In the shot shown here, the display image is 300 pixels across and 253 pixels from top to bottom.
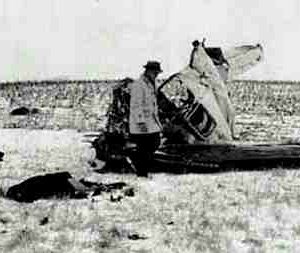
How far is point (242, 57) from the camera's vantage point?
59.3 ft

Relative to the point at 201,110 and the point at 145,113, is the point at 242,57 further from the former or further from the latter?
the point at 145,113

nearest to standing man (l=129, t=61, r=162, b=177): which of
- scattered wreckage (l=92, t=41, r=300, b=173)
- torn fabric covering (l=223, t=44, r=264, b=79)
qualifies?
scattered wreckage (l=92, t=41, r=300, b=173)

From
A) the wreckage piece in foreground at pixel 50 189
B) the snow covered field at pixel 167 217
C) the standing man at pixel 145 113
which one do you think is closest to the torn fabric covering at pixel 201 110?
the standing man at pixel 145 113

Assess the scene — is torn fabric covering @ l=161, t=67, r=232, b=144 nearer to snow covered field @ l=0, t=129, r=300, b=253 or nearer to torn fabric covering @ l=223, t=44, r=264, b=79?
torn fabric covering @ l=223, t=44, r=264, b=79

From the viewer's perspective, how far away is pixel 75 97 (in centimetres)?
2612

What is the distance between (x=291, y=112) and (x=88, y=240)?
15.9 metres

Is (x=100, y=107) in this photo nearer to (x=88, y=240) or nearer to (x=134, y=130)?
(x=134, y=130)

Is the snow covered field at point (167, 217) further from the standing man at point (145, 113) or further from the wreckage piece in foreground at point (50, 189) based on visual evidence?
the standing man at point (145, 113)

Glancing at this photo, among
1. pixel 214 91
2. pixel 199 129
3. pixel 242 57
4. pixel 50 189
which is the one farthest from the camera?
pixel 242 57

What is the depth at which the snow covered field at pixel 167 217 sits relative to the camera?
8492mm

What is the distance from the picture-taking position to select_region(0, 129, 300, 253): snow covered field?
8492 millimetres

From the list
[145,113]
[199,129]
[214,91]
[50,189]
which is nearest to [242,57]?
[214,91]

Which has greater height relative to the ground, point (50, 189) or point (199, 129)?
point (199, 129)

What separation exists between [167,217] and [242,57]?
30.1ft
